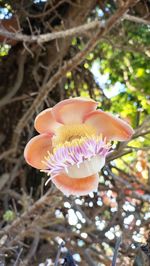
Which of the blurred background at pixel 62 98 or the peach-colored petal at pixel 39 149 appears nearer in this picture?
the peach-colored petal at pixel 39 149

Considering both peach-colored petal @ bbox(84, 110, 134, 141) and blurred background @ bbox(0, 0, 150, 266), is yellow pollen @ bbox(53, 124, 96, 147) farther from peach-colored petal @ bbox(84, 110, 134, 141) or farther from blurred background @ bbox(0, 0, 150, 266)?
blurred background @ bbox(0, 0, 150, 266)

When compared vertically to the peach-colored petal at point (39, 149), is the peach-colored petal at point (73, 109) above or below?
above

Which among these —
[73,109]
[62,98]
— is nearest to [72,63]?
[62,98]

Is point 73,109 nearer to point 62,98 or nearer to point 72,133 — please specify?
point 72,133

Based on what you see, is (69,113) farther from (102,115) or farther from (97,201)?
(97,201)

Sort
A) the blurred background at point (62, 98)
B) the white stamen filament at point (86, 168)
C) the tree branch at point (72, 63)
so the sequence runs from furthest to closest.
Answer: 1. the blurred background at point (62, 98)
2. the tree branch at point (72, 63)
3. the white stamen filament at point (86, 168)

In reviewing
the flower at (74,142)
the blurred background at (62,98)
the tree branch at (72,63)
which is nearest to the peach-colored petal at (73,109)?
the flower at (74,142)

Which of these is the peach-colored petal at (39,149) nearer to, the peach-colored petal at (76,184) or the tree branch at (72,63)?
the peach-colored petal at (76,184)

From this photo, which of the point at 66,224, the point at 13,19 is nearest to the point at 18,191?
the point at 66,224

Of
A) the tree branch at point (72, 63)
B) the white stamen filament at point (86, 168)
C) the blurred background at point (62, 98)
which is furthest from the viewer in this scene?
the blurred background at point (62, 98)
